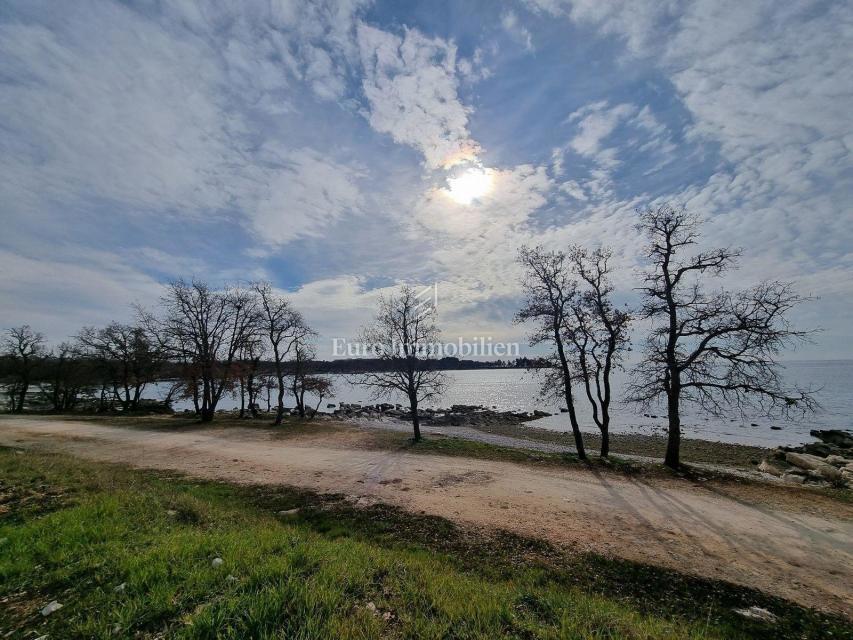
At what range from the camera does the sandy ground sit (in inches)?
272

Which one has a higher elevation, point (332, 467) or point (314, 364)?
point (314, 364)

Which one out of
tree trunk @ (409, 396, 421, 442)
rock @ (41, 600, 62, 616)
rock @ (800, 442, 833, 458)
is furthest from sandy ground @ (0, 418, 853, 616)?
rock @ (800, 442, 833, 458)

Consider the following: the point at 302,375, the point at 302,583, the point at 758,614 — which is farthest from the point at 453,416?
the point at 302,583

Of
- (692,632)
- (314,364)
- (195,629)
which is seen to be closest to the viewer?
(195,629)

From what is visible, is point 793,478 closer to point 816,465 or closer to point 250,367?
point 816,465

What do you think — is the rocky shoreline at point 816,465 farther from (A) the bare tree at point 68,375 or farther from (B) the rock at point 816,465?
(A) the bare tree at point 68,375

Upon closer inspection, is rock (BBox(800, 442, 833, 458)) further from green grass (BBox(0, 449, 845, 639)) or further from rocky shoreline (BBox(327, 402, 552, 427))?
green grass (BBox(0, 449, 845, 639))

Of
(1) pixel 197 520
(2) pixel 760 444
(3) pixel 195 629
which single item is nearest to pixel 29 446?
(1) pixel 197 520

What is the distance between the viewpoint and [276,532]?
6.33 meters

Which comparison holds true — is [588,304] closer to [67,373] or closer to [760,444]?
[760,444]

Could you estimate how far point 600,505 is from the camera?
394 inches

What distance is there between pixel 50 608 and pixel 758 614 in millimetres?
9152

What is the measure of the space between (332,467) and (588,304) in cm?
1404

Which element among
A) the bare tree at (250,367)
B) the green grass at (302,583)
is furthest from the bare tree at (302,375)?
the green grass at (302,583)
